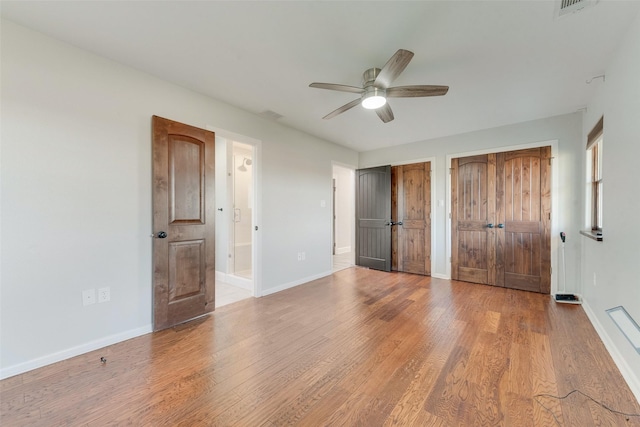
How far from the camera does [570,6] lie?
5.50 feet

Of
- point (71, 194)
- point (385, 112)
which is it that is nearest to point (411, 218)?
point (385, 112)

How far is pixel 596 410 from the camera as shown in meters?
1.50

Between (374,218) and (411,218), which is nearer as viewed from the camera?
(411,218)

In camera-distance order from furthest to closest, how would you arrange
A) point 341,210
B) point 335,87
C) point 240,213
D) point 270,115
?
1. point 341,210
2. point 240,213
3. point 270,115
4. point 335,87

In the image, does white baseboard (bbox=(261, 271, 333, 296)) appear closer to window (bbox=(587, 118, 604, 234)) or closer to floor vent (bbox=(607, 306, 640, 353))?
floor vent (bbox=(607, 306, 640, 353))

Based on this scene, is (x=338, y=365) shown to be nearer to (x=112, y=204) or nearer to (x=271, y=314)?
(x=271, y=314)

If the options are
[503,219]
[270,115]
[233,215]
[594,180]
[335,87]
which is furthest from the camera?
[233,215]

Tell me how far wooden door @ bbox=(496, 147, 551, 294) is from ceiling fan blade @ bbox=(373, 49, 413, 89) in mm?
2889

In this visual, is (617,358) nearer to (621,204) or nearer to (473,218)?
(621,204)

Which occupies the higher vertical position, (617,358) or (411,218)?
(411,218)

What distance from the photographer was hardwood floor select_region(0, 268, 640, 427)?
1.48 meters

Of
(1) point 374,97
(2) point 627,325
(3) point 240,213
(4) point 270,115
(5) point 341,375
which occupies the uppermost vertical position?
(4) point 270,115

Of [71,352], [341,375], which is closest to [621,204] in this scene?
[341,375]

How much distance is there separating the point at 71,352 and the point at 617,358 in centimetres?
418
